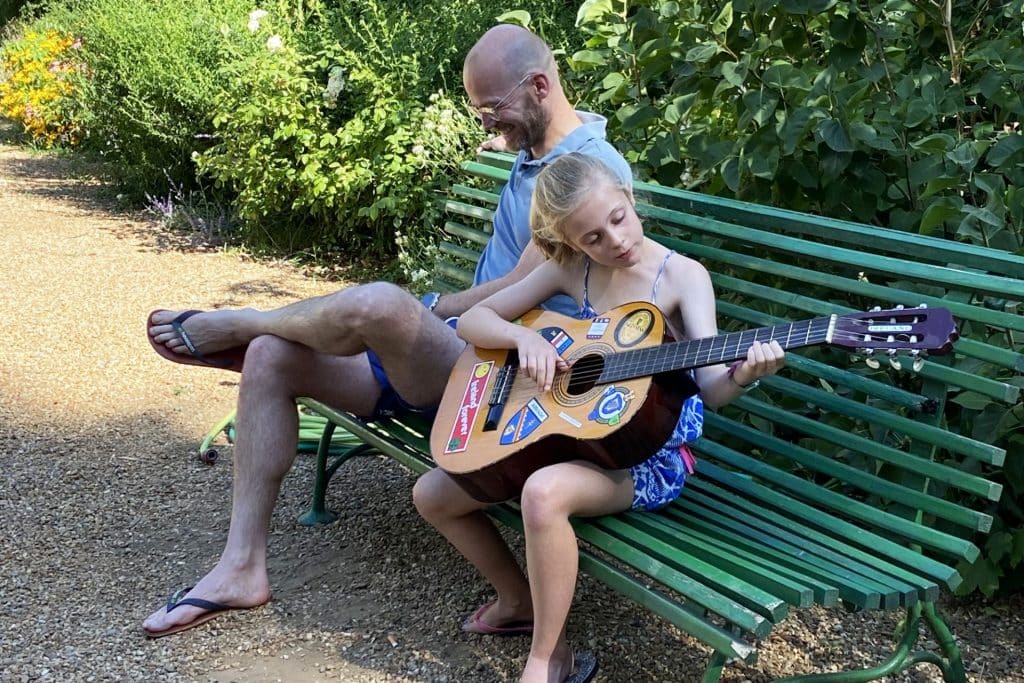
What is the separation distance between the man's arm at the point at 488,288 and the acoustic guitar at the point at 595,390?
230 millimetres

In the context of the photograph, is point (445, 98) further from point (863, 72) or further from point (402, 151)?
point (863, 72)

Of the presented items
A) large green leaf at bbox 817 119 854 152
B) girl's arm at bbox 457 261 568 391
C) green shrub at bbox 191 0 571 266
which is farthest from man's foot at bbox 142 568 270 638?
green shrub at bbox 191 0 571 266

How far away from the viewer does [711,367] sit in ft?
7.86

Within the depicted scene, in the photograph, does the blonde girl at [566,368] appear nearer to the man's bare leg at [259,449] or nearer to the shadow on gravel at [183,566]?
the shadow on gravel at [183,566]

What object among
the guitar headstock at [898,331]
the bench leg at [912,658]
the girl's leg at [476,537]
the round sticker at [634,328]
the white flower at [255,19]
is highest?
the guitar headstock at [898,331]

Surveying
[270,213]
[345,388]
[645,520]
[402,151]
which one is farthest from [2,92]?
[645,520]

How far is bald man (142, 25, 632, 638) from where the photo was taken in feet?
9.66

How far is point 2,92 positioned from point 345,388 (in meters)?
11.8

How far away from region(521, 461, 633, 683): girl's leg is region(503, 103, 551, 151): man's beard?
1.03 metres

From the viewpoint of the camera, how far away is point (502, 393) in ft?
8.85

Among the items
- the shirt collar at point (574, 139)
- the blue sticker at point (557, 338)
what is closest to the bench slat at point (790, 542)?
the blue sticker at point (557, 338)

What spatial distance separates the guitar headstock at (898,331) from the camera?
6.57 ft

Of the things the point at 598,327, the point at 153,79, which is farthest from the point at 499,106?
the point at 153,79

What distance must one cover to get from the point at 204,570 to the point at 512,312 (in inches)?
48.4
